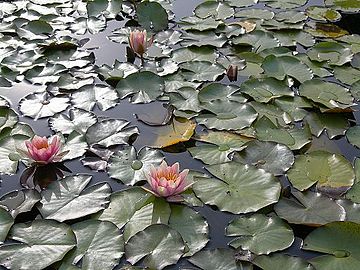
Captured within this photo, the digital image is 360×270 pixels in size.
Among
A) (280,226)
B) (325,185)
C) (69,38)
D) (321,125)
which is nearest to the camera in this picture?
(280,226)

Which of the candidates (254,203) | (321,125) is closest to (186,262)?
(254,203)

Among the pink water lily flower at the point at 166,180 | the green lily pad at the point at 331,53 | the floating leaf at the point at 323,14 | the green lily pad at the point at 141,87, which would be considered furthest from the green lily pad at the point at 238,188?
the floating leaf at the point at 323,14

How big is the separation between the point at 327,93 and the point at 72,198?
4.41 ft

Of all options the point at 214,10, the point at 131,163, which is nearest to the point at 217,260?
the point at 131,163

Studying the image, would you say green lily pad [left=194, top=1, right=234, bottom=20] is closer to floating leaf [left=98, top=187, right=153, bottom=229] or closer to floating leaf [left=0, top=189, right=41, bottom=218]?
floating leaf [left=98, top=187, right=153, bottom=229]

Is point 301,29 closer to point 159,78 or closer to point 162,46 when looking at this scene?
point 162,46

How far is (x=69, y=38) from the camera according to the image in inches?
119

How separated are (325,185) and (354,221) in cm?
21

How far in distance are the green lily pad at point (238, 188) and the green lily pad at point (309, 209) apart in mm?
52

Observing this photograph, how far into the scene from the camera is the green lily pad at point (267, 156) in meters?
2.07

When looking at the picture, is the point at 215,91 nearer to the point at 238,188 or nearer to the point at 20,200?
the point at 238,188

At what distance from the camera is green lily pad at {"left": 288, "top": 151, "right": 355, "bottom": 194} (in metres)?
1.99

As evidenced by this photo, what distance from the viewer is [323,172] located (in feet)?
6.75

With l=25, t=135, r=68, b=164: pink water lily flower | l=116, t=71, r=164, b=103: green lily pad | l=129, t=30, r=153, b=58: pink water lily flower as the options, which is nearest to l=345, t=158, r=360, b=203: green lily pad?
l=116, t=71, r=164, b=103: green lily pad
